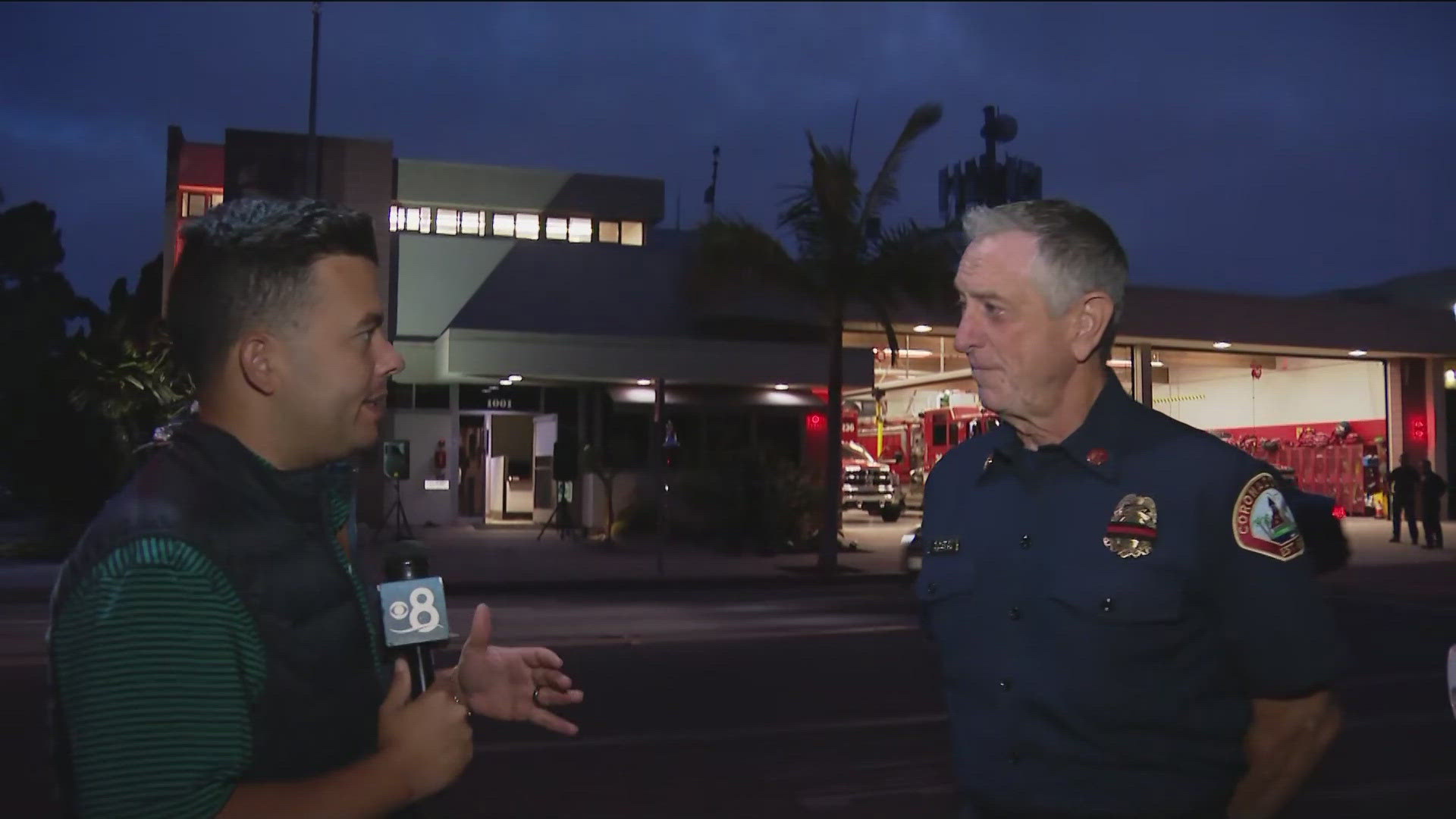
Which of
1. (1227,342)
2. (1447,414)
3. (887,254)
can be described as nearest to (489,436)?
(887,254)

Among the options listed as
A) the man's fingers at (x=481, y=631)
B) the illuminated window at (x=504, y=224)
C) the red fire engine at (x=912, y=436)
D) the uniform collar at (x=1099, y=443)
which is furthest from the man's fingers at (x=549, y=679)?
the red fire engine at (x=912, y=436)

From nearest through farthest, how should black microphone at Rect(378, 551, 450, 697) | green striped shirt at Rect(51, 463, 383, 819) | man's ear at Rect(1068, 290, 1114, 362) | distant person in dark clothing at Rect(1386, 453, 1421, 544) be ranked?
green striped shirt at Rect(51, 463, 383, 819)
black microphone at Rect(378, 551, 450, 697)
man's ear at Rect(1068, 290, 1114, 362)
distant person in dark clothing at Rect(1386, 453, 1421, 544)

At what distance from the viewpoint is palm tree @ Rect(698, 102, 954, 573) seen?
1923 centimetres

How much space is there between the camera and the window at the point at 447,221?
3050 centimetres

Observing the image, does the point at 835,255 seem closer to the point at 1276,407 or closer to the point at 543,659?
the point at 543,659

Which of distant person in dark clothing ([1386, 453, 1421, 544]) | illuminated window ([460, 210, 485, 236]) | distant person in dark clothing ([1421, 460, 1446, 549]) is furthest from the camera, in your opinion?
illuminated window ([460, 210, 485, 236])

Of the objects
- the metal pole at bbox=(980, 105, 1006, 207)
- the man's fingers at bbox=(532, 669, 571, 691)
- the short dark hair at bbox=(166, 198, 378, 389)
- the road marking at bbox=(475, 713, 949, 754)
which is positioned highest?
the metal pole at bbox=(980, 105, 1006, 207)

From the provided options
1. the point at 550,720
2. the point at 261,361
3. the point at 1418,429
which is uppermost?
the point at 1418,429

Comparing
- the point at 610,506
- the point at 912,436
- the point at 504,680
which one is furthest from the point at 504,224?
the point at 504,680

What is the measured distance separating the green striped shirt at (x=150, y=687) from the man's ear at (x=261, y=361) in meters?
0.37

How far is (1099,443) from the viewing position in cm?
250

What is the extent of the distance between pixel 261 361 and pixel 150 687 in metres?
0.56

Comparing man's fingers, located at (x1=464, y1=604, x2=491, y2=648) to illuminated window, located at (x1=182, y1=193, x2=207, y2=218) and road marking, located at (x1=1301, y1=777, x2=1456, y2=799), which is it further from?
illuminated window, located at (x1=182, y1=193, x2=207, y2=218)

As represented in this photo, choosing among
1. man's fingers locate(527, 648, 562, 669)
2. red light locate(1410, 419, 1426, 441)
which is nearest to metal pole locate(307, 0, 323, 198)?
man's fingers locate(527, 648, 562, 669)
